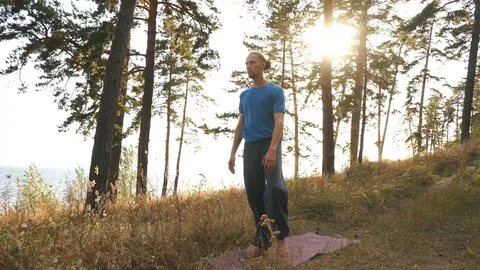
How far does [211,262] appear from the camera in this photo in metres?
3.79

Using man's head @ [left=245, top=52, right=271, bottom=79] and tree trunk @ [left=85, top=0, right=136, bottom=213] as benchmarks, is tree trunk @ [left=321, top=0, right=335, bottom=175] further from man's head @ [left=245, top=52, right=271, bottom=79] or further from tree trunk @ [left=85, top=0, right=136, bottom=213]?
man's head @ [left=245, top=52, right=271, bottom=79]

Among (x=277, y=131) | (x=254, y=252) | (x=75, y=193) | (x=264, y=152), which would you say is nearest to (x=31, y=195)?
(x=75, y=193)

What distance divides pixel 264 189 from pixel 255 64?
1.39 meters

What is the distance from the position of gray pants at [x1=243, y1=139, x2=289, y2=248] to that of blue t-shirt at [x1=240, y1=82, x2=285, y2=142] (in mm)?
93

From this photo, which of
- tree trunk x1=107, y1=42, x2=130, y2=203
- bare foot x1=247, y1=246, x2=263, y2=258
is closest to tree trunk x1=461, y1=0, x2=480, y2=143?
tree trunk x1=107, y1=42, x2=130, y2=203

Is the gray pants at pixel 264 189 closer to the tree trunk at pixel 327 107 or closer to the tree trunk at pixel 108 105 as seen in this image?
the tree trunk at pixel 108 105

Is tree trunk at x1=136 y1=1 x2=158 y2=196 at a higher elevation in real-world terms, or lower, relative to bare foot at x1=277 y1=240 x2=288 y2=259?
higher

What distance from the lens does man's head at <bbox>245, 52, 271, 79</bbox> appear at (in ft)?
14.3

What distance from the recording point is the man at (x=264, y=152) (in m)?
4.13

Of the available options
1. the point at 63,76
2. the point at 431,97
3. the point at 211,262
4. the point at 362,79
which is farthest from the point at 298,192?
the point at 431,97

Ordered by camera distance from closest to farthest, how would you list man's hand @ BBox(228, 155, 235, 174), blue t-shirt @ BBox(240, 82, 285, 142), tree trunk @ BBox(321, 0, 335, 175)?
blue t-shirt @ BBox(240, 82, 285, 142)
man's hand @ BBox(228, 155, 235, 174)
tree trunk @ BBox(321, 0, 335, 175)

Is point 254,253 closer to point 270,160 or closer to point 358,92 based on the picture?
point 270,160

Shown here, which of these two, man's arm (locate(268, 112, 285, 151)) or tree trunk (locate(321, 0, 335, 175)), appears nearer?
man's arm (locate(268, 112, 285, 151))

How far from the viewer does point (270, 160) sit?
4012mm
